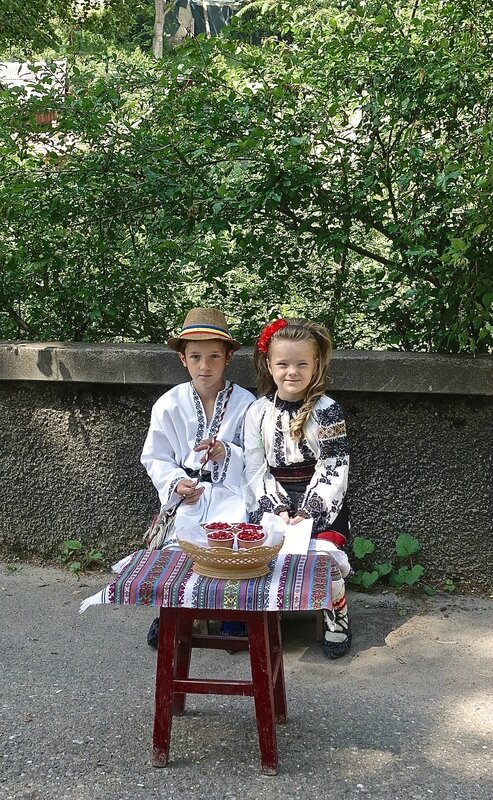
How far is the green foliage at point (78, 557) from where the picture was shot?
489 centimetres

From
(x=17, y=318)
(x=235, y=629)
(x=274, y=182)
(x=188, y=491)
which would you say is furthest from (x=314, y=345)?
(x=17, y=318)

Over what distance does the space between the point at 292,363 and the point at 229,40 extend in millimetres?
1718

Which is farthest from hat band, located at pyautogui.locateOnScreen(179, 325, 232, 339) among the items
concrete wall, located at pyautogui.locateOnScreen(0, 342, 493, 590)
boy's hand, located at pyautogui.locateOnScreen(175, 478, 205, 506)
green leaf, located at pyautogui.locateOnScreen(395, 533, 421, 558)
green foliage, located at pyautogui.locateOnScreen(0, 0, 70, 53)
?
green foliage, located at pyautogui.locateOnScreen(0, 0, 70, 53)

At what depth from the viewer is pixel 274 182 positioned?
14.6ft

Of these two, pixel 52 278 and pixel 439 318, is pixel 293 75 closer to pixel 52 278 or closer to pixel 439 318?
pixel 439 318

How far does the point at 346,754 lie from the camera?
10.3 feet

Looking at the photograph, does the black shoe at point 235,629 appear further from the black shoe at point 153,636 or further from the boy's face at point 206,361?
the boy's face at point 206,361

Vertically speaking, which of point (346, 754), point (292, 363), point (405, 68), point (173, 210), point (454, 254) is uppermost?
point (405, 68)

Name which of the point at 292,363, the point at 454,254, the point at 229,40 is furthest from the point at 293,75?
the point at 292,363

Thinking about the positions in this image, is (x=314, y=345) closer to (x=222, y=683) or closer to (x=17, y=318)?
(x=222, y=683)

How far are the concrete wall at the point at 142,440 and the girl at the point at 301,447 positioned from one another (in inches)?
18.5

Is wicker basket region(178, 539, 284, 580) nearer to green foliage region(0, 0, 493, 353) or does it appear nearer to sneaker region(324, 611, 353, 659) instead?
sneaker region(324, 611, 353, 659)

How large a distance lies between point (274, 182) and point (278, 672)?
2289 mm

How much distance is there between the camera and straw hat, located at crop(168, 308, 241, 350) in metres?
4.06
